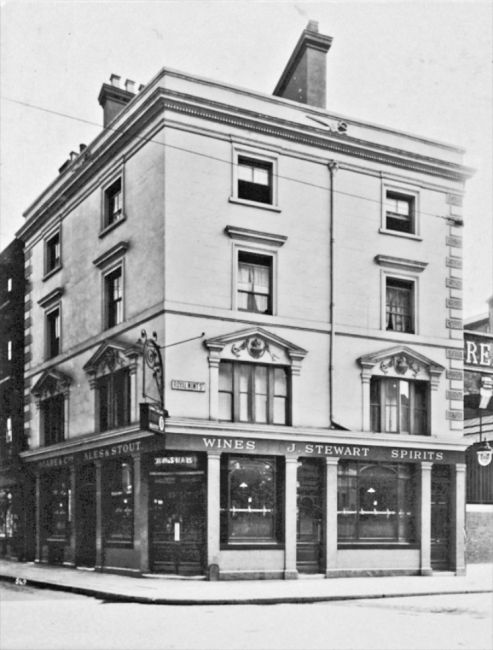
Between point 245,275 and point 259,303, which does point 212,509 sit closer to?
point 259,303

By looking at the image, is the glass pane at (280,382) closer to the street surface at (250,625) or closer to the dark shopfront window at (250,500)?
the dark shopfront window at (250,500)

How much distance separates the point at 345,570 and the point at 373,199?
10.0m

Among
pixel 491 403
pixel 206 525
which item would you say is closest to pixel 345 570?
pixel 206 525

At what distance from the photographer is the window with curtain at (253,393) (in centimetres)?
2200

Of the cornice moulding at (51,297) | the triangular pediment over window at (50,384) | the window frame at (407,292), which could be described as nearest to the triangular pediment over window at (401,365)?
the window frame at (407,292)

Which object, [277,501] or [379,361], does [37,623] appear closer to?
[277,501]

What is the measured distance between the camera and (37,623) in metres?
13.3

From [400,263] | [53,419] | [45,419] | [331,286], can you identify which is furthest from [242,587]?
[45,419]

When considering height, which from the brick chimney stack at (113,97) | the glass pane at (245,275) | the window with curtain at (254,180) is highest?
the brick chimney stack at (113,97)

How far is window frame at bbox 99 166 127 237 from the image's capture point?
24078 millimetres

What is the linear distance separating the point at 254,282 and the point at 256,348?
1.74 metres

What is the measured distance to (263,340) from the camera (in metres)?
22.5

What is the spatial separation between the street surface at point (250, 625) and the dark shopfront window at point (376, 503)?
18.0 ft

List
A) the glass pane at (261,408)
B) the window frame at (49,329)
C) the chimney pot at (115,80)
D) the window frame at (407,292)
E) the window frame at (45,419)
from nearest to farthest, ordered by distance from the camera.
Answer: the glass pane at (261,408)
the window frame at (407,292)
the chimney pot at (115,80)
the window frame at (45,419)
the window frame at (49,329)
